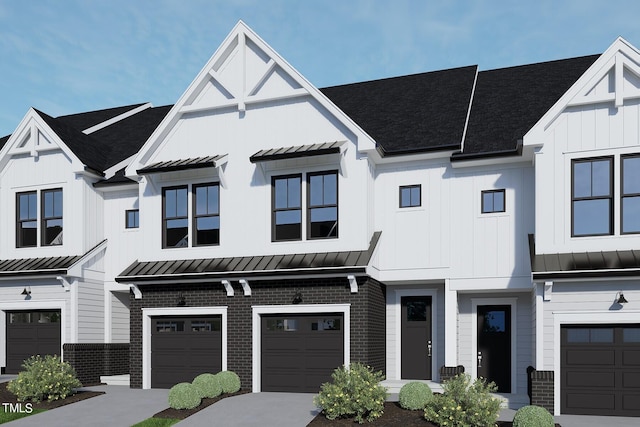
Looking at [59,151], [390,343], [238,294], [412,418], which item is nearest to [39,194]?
[59,151]

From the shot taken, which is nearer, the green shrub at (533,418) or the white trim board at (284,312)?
the green shrub at (533,418)

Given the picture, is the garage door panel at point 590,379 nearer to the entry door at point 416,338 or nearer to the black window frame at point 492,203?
the entry door at point 416,338

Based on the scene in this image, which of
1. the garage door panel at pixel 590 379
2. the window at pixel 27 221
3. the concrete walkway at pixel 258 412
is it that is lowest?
Answer: the concrete walkway at pixel 258 412

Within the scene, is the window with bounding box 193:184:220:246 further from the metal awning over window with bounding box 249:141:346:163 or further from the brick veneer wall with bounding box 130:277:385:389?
the metal awning over window with bounding box 249:141:346:163

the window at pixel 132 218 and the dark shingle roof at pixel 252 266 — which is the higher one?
the window at pixel 132 218

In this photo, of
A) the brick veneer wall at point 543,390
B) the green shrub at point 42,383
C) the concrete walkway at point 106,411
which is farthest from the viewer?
the green shrub at point 42,383

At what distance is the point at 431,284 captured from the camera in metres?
19.5

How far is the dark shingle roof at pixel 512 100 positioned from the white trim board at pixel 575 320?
15.8ft

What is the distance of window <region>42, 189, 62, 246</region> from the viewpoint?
73.7 ft

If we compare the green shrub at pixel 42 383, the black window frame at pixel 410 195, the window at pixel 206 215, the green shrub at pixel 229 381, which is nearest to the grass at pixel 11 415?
the green shrub at pixel 42 383

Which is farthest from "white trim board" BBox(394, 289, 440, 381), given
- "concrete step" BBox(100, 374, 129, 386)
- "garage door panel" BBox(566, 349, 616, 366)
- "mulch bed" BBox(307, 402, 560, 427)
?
"concrete step" BBox(100, 374, 129, 386)

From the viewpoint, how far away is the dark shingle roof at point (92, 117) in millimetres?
28500

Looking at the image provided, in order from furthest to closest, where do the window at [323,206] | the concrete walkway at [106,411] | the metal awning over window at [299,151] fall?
the window at [323,206] → the metal awning over window at [299,151] → the concrete walkway at [106,411]

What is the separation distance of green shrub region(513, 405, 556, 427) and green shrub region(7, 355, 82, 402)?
12404 mm
